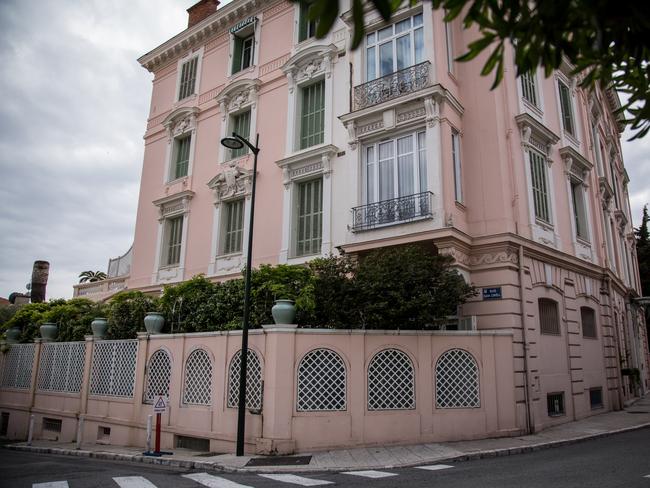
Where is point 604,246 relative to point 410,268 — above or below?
above

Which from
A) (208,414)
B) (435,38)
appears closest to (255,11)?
(435,38)

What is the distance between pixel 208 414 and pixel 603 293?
13.9 m

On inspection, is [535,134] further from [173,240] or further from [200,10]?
[200,10]

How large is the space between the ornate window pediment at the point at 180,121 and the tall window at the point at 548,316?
14.4 meters

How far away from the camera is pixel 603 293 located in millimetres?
17609

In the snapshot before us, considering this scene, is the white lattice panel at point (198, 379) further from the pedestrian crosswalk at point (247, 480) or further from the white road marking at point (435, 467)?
the white road marking at point (435, 467)

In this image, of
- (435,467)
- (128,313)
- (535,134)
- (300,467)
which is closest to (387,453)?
(435,467)

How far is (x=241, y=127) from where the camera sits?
19.2 meters

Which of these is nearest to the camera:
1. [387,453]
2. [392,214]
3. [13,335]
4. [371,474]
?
[371,474]

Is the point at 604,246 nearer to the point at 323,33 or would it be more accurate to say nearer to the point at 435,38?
the point at 435,38

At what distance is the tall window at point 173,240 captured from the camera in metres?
19.9

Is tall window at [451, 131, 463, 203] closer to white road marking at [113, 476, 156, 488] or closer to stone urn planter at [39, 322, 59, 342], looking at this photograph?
white road marking at [113, 476, 156, 488]

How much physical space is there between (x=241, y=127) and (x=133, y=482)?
13.9m

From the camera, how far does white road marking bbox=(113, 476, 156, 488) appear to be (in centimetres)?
758
